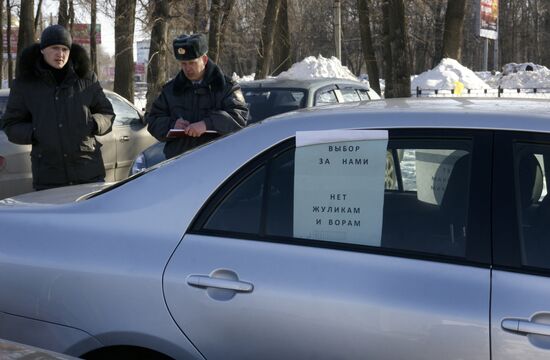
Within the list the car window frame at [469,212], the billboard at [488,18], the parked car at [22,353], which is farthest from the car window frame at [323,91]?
the billboard at [488,18]

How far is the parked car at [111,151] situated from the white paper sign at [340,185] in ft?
16.4

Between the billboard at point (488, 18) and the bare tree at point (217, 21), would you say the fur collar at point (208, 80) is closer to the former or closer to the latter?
the bare tree at point (217, 21)

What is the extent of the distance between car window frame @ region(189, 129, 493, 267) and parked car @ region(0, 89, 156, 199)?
4.77 metres

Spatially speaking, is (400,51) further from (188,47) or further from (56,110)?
(56,110)

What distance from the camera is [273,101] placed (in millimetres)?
7215

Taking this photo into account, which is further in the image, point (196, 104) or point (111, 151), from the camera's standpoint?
point (111, 151)

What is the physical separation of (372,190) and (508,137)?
19.4 inches

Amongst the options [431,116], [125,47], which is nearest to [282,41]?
[125,47]

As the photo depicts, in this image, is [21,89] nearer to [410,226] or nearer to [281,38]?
[410,226]

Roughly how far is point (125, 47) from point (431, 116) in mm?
13935

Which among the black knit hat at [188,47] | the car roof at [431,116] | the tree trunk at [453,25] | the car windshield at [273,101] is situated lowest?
the car roof at [431,116]

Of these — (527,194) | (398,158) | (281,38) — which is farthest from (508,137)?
(281,38)

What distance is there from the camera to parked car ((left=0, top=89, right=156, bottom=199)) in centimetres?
664

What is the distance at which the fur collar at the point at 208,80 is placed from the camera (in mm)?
4527
